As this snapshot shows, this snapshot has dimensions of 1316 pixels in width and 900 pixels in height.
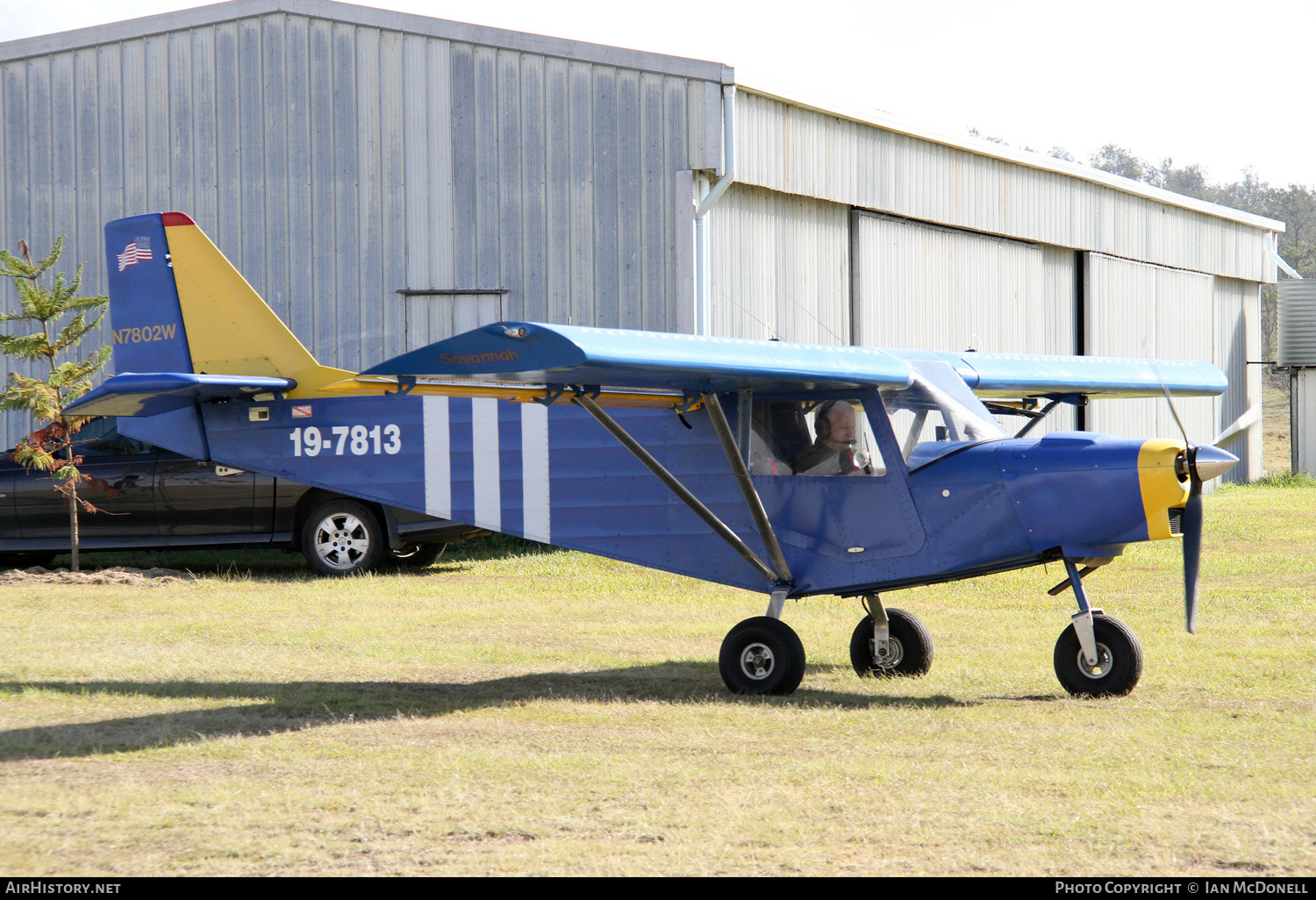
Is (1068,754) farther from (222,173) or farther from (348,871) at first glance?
(222,173)

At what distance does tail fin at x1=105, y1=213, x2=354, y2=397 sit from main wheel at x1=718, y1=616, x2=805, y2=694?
3504 mm

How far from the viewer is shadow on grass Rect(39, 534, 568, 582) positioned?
43.5ft

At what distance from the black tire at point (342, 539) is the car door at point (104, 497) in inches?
66.6

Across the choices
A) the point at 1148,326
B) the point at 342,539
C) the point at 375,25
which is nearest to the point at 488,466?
the point at 342,539

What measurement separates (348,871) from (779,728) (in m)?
2.72

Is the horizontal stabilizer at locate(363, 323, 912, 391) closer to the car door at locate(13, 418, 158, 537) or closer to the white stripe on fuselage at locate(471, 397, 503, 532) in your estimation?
the white stripe on fuselage at locate(471, 397, 503, 532)

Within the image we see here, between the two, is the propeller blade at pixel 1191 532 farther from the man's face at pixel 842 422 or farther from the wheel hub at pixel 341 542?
the wheel hub at pixel 341 542

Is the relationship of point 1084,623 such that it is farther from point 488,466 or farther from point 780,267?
point 780,267

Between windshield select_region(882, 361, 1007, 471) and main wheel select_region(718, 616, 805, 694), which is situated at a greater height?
windshield select_region(882, 361, 1007, 471)

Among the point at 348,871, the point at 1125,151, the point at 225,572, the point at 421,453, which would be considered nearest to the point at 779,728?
the point at 348,871

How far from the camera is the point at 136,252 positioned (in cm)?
963

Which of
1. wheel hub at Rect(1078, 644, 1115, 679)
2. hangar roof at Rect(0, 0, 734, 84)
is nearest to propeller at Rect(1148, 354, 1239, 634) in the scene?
wheel hub at Rect(1078, 644, 1115, 679)

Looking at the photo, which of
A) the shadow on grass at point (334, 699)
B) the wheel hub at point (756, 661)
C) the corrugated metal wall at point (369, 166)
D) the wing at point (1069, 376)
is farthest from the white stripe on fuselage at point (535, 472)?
the corrugated metal wall at point (369, 166)

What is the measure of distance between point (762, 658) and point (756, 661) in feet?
0.14
